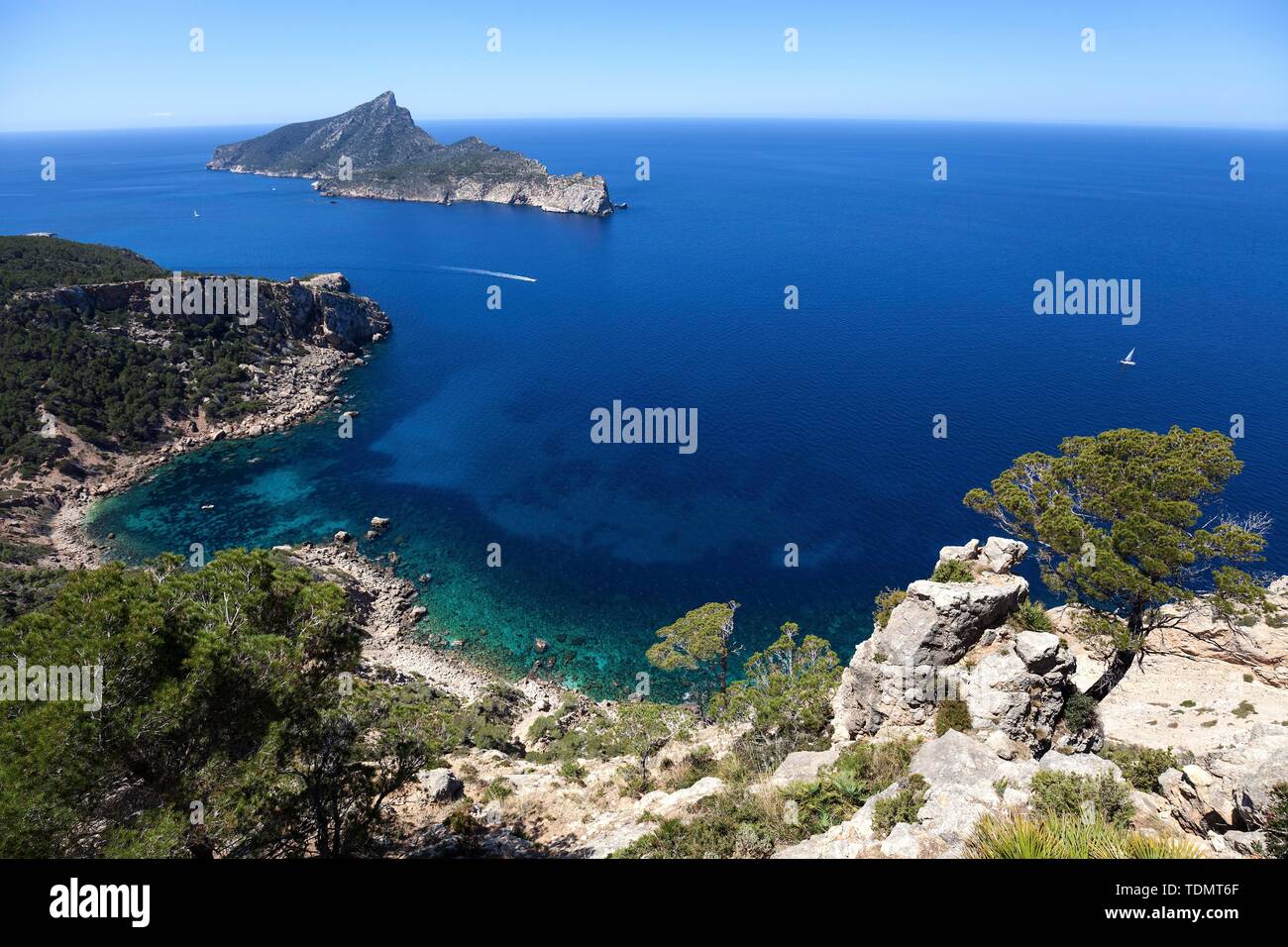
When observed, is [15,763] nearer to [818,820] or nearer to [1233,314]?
[818,820]

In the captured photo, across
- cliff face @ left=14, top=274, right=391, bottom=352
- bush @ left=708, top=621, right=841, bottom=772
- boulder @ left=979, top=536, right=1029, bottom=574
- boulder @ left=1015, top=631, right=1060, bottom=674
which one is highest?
cliff face @ left=14, top=274, right=391, bottom=352

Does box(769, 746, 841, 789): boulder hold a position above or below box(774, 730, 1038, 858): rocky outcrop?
below

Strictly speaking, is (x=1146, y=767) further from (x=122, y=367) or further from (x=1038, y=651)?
(x=122, y=367)

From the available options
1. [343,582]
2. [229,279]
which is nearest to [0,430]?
[229,279]

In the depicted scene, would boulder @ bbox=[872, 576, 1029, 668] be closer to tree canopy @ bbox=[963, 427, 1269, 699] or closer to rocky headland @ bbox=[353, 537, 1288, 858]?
rocky headland @ bbox=[353, 537, 1288, 858]

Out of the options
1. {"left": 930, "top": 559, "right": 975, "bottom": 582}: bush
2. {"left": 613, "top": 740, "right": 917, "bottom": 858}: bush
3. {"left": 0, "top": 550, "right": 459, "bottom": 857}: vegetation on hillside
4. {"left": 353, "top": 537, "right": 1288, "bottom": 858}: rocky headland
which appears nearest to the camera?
{"left": 0, "top": 550, "right": 459, "bottom": 857}: vegetation on hillside

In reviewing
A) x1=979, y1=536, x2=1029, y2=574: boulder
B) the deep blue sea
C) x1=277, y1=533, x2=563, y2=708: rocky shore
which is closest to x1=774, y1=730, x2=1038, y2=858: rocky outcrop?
x1=979, y1=536, x2=1029, y2=574: boulder
